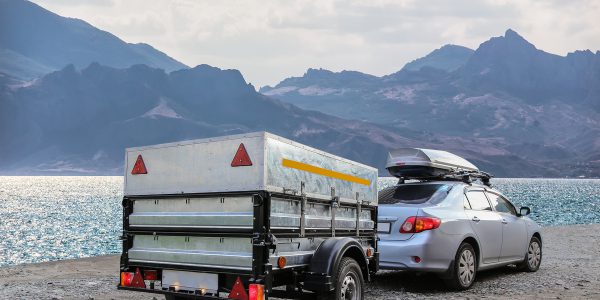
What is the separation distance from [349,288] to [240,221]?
1.82 m

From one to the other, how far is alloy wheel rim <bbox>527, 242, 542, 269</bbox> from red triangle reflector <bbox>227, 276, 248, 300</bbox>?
796 cm

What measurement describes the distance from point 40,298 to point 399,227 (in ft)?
18.5

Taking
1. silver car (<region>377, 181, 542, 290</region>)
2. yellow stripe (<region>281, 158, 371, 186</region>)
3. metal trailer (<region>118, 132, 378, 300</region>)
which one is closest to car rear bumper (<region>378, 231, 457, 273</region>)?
silver car (<region>377, 181, 542, 290</region>)

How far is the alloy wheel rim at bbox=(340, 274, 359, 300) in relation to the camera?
7.04m

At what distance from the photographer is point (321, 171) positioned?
7.02 meters

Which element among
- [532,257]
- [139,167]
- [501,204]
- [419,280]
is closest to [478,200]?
[501,204]

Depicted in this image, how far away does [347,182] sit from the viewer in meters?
7.55

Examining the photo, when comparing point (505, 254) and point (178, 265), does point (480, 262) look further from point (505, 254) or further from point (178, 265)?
point (178, 265)

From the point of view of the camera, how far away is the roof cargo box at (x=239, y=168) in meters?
6.08

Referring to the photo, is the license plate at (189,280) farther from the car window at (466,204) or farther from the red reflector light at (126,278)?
the car window at (466,204)

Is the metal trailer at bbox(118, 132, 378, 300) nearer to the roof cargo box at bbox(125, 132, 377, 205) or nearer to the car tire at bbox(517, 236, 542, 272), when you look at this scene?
the roof cargo box at bbox(125, 132, 377, 205)

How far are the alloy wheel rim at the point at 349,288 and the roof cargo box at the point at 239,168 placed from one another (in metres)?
0.94

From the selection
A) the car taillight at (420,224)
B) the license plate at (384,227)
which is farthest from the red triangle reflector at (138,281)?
the car taillight at (420,224)

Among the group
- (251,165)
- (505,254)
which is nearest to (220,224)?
(251,165)
